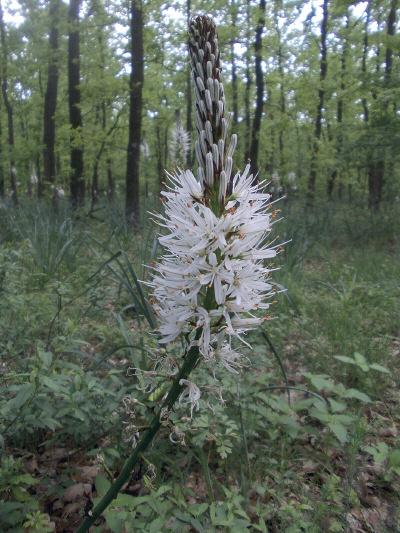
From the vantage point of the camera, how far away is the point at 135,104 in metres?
11.0

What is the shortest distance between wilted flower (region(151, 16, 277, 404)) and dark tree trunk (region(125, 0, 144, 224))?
8785 millimetres

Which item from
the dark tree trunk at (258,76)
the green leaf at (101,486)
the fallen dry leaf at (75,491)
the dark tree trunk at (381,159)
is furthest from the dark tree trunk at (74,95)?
the green leaf at (101,486)

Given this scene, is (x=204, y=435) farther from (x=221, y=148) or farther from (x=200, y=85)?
(x=200, y=85)

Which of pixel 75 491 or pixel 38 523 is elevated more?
pixel 38 523

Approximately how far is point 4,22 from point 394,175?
54.0 feet

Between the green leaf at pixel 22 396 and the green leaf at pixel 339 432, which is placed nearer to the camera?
the green leaf at pixel 22 396

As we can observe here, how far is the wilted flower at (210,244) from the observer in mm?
1564

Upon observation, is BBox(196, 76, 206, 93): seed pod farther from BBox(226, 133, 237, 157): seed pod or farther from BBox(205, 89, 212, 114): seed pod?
BBox(226, 133, 237, 157): seed pod

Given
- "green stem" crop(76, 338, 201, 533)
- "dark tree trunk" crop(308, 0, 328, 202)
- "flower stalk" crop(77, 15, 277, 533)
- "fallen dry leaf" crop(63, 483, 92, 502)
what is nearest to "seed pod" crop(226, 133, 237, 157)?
"flower stalk" crop(77, 15, 277, 533)

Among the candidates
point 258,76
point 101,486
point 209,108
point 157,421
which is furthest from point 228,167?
point 258,76

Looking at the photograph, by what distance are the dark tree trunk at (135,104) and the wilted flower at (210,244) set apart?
28.8ft

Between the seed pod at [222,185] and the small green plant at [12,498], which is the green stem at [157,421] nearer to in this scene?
the seed pod at [222,185]

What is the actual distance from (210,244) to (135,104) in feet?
34.1

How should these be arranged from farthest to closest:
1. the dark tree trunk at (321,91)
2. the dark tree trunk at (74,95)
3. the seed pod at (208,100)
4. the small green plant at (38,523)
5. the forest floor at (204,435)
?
the dark tree trunk at (321,91) < the dark tree trunk at (74,95) < the forest floor at (204,435) < the small green plant at (38,523) < the seed pod at (208,100)
